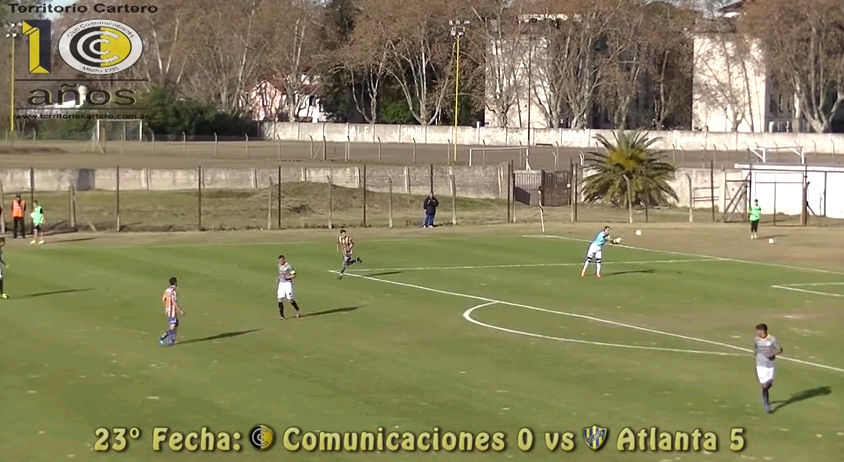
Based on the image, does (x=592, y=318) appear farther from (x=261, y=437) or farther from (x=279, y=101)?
(x=279, y=101)

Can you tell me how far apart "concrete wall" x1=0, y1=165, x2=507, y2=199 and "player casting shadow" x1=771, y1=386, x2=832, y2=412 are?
147 feet

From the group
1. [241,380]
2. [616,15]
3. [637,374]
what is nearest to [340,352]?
[241,380]

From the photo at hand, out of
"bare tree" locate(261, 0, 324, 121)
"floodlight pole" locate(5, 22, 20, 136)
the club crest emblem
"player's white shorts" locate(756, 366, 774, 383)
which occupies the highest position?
"bare tree" locate(261, 0, 324, 121)

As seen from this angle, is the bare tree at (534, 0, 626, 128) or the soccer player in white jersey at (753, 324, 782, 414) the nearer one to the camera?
the soccer player in white jersey at (753, 324, 782, 414)

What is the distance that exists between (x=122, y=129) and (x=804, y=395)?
92951 millimetres

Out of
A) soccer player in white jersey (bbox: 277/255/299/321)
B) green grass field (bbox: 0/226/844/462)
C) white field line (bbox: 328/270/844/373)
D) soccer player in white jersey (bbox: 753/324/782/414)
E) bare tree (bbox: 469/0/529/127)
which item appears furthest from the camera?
bare tree (bbox: 469/0/529/127)

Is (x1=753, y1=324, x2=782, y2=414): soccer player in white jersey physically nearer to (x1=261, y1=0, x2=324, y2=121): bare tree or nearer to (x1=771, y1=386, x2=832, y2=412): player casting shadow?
(x1=771, y1=386, x2=832, y2=412): player casting shadow

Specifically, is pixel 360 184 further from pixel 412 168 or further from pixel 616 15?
pixel 616 15

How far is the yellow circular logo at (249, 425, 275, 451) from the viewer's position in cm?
2038

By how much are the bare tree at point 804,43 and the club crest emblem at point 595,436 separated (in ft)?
339

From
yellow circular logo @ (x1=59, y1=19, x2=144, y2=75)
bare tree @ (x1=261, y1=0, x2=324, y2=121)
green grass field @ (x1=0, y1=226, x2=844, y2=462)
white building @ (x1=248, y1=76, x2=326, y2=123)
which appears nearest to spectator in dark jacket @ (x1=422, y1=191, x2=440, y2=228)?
green grass field @ (x1=0, y1=226, x2=844, y2=462)

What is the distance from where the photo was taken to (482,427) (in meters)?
21.8

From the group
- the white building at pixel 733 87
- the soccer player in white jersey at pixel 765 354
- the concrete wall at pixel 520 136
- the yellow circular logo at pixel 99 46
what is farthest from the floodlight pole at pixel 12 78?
the soccer player in white jersey at pixel 765 354

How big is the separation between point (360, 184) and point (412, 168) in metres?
3.46
